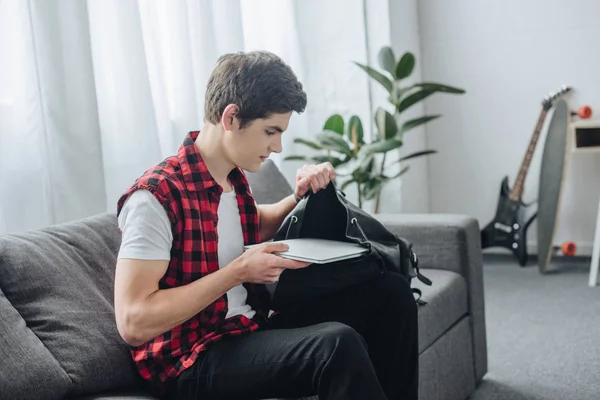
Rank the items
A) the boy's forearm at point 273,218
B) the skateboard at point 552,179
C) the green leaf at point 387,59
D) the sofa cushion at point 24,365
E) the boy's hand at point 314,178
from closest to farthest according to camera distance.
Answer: the sofa cushion at point 24,365
the boy's hand at point 314,178
the boy's forearm at point 273,218
the green leaf at point 387,59
the skateboard at point 552,179

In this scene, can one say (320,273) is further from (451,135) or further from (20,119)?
(451,135)

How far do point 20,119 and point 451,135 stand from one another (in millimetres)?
2643

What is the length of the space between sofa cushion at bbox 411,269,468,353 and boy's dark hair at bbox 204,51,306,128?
752mm

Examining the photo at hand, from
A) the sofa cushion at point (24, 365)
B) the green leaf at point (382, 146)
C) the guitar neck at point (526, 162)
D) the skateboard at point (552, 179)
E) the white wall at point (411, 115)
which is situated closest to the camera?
the sofa cushion at point (24, 365)

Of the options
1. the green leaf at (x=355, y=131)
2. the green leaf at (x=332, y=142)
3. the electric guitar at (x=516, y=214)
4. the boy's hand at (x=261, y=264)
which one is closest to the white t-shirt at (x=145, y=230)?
the boy's hand at (x=261, y=264)

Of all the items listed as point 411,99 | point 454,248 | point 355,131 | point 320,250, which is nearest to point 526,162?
point 411,99

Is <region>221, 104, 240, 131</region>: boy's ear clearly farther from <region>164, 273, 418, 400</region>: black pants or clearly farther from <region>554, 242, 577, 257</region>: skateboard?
<region>554, 242, 577, 257</region>: skateboard

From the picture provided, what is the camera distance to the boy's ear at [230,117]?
170 cm

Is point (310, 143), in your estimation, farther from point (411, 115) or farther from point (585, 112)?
point (585, 112)

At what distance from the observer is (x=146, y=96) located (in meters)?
2.57

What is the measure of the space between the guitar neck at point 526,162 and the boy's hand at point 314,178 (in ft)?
7.60

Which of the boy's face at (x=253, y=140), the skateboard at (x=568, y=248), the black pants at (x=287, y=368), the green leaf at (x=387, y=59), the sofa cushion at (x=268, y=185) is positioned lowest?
the skateboard at (x=568, y=248)

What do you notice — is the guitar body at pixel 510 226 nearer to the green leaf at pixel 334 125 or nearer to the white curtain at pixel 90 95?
the green leaf at pixel 334 125

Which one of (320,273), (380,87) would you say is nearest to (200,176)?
(320,273)
